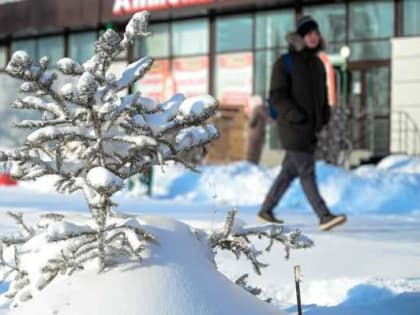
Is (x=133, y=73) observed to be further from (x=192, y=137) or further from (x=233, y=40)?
(x=233, y=40)

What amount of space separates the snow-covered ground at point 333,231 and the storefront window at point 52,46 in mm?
15291

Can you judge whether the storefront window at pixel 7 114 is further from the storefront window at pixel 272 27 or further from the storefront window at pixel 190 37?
the storefront window at pixel 272 27

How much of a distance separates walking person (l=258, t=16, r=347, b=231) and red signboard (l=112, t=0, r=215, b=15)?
1464 centimetres

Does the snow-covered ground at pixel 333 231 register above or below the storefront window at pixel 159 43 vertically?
below

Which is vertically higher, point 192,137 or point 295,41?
point 295,41

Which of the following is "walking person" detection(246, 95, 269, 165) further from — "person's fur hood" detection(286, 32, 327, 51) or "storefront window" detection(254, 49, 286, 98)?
"person's fur hood" detection(286, 32, 327, 51)

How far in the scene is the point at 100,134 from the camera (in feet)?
8.78

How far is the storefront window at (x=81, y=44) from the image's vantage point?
88.4 ft

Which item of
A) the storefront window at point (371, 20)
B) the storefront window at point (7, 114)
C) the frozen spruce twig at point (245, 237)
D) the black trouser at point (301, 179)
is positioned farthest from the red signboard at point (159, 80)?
the frozen spruce twig at point (245, 237)

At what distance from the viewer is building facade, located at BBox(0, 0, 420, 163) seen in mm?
20156

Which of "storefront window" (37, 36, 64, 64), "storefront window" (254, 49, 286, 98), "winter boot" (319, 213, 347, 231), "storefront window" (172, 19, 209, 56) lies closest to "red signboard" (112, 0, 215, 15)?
"storefront window" (172, 19, 209, 56)

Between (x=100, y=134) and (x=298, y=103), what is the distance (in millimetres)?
4763

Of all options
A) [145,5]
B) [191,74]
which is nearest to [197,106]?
[145,5]

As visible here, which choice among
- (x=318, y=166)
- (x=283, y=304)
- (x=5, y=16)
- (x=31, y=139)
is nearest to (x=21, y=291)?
(x=31, y=139)
